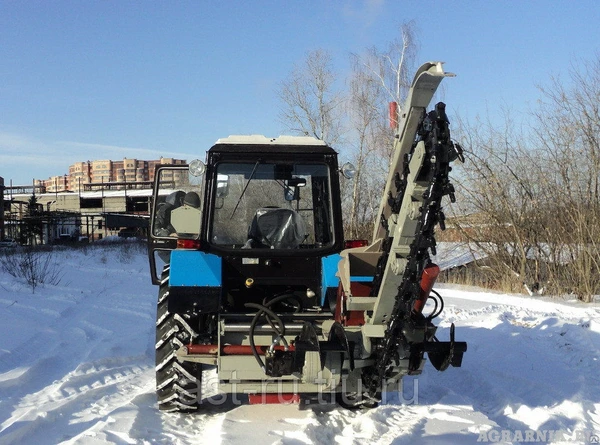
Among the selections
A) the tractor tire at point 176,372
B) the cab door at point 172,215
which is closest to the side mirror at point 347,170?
the cab door at point 172,215

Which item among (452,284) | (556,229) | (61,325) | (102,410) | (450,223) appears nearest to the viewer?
(102,410)

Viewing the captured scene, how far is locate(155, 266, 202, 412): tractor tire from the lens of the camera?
499 centimetres

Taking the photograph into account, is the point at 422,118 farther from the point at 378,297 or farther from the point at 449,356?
the point at 449,356

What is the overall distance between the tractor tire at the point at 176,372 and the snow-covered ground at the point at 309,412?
13 cm

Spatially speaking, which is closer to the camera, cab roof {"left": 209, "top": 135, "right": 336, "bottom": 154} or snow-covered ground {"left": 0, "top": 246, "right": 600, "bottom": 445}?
snow-covered ground {"left": 0, "top": 246, "right": 600, "bottom": 445}

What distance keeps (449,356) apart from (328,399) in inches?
69.7

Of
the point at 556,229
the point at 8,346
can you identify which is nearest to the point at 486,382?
the point at 8,346

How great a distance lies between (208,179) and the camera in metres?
5.23

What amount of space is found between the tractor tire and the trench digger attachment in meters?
0.01

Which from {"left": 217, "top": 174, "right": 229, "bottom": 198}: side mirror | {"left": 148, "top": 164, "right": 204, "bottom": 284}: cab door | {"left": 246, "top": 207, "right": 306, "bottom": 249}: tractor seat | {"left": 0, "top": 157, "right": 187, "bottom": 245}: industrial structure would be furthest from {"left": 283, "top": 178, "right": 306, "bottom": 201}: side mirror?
{"left": 0, "top": 157, "right": 187, "bottom": 245}: industrial structure

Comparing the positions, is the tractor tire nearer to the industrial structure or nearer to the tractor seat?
the tractor seat

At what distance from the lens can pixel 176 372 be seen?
16.4 ft

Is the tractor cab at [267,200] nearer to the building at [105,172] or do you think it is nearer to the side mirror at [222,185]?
the side mirror at [222,185]

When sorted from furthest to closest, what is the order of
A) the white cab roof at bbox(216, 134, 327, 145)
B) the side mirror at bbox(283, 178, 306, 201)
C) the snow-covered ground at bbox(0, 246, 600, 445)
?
the side mirror at bbox(283, 178, 306, 201)
the white cab roof at bbox(216, 134, 327, 145)
the snow-covered ground at bbox(0, 246, 600, 445)
